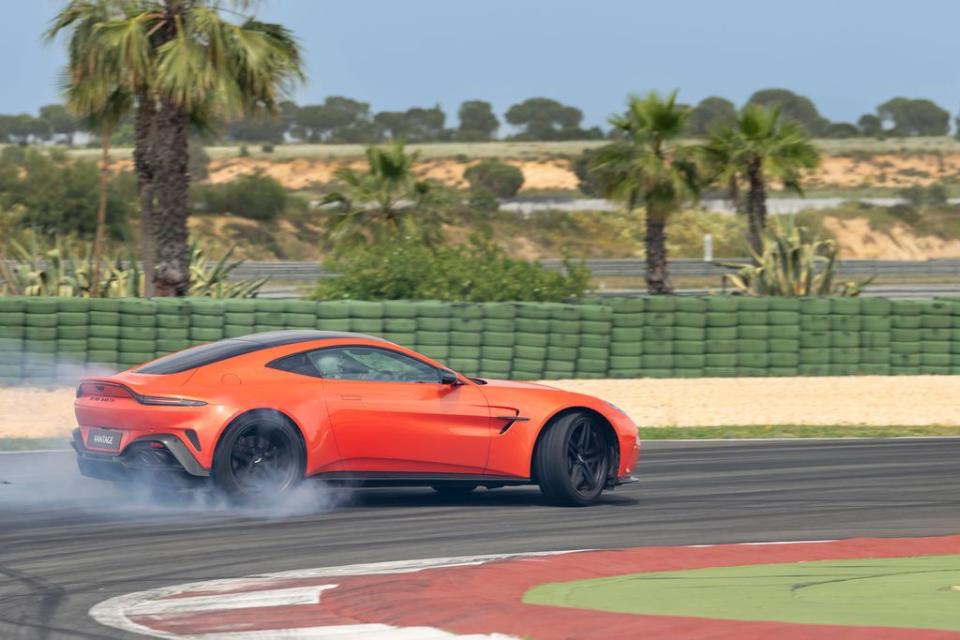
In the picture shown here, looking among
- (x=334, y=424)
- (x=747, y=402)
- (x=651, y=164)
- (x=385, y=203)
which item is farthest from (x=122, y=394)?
(x=385, y=203)

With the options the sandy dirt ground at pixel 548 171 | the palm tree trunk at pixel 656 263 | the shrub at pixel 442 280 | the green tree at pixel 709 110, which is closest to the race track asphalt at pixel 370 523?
the shrub at pixel 442 280

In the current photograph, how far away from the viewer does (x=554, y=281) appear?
2536cm

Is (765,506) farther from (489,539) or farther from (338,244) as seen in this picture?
(338,244)

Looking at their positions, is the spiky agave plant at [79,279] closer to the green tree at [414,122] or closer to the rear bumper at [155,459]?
the rear bumper at [155,459]

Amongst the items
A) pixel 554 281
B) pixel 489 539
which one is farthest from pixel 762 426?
pixel 489 539

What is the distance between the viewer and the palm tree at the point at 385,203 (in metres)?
37.1

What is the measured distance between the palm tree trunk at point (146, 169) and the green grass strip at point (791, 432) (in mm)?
10484

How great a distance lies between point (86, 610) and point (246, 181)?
211ft

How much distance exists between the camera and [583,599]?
286 inches

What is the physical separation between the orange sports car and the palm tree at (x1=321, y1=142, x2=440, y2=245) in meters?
25.1

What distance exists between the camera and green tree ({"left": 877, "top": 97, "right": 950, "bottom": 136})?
148 meters

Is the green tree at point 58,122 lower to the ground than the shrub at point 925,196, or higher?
higher

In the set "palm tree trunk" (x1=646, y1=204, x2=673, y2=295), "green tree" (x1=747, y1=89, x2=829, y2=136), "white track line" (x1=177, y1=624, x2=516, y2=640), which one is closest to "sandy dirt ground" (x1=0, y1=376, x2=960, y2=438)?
"palm tree trunk" (x1=646, y1=204, x2=673, y2=295)

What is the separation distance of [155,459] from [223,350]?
1.06 metres
